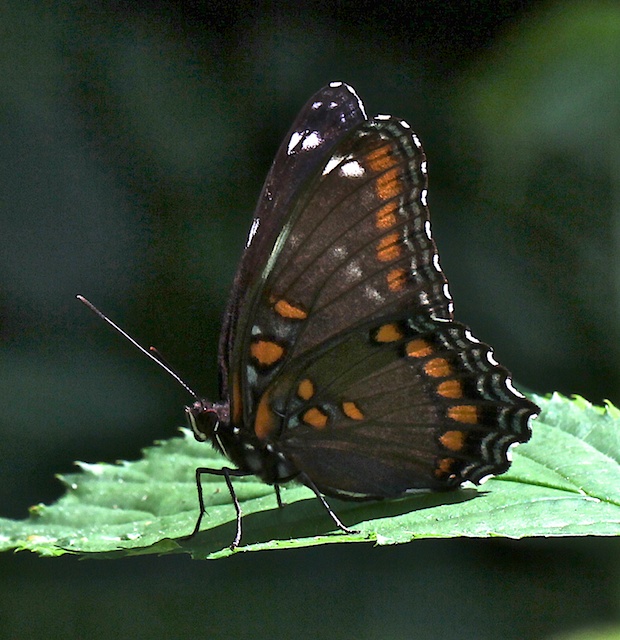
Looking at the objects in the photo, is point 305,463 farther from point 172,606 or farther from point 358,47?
point 358,47

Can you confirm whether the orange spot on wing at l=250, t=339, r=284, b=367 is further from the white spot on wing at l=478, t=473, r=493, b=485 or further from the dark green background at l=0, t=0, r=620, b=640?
the dark green background at l=0, t=0, r=620, b=640

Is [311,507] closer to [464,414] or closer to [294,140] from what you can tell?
[464,414]

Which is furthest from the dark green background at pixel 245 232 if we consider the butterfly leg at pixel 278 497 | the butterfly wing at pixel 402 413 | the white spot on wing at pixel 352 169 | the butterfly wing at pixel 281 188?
the white spot on wing at pixel 352 169

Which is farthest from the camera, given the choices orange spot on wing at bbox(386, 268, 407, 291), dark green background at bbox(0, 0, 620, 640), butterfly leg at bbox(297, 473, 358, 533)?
dark green background at bbox(0, 0, 620, 640)

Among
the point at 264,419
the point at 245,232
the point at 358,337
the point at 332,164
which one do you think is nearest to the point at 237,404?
the point at 264,419

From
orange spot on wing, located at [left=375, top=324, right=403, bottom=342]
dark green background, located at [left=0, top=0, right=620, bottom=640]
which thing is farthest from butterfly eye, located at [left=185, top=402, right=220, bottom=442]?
dark green background, located at [left=0, top=0, right=620, bottom=640]
